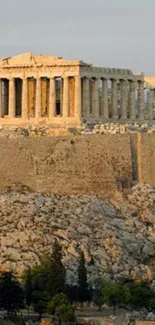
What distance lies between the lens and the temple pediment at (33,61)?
3610 inches

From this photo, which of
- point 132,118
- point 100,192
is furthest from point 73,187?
point 132,118

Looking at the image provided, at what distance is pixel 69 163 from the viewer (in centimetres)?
8319

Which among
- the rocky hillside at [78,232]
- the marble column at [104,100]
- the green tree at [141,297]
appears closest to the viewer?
the green tree at [141,297]

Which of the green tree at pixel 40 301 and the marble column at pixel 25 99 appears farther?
the marble column at pixel 25 99

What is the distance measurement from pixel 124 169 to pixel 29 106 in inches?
394

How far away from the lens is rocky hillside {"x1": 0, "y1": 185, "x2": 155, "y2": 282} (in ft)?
247

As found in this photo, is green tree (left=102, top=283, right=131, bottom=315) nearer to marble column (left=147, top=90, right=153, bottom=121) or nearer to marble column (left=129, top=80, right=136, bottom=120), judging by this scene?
marble column (left=129, top=80, right=136, bottom=120)

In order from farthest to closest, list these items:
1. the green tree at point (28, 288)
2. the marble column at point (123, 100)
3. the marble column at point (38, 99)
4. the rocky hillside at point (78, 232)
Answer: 1. the marble column at point (123, 100)
2. the marble column at point (38, 99)
3. the rocky hillside at point (78, 232)
4. the green tree at point (28, 288)

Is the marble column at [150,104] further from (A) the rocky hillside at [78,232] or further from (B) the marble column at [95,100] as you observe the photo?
(A) the rocky hillside at [78,232]

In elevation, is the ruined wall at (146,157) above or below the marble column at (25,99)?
below

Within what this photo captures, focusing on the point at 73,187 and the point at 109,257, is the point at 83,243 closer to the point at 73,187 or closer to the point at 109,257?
the point at 109,257

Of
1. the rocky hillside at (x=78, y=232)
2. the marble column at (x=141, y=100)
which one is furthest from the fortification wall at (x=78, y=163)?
the marble column at (x=141, y=100)

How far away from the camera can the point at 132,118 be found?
97.2m

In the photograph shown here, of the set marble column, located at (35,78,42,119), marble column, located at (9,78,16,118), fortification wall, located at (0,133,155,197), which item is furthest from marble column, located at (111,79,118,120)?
fortification wall, located at (0,133,155,197)
